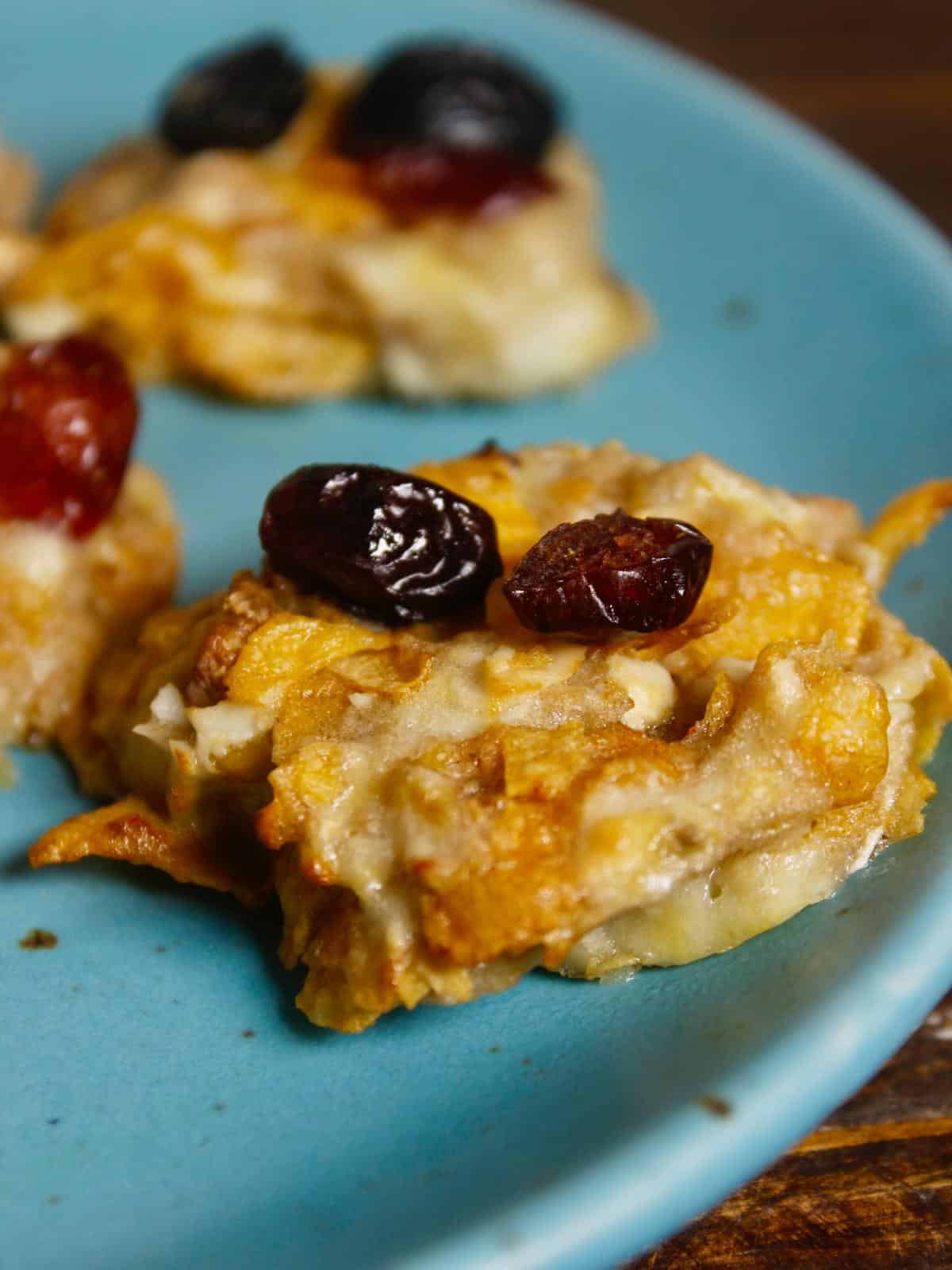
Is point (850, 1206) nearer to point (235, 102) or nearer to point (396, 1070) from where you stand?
point (396, 1070)

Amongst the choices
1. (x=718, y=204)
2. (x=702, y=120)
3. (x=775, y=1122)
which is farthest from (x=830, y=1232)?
(x=702, y=120)

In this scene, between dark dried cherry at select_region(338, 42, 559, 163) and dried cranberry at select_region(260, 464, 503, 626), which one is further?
dark dried cherry at select_region(338, 42, 559, 163)

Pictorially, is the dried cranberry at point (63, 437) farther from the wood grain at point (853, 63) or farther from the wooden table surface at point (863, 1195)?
the wood grain at point (853, 63)

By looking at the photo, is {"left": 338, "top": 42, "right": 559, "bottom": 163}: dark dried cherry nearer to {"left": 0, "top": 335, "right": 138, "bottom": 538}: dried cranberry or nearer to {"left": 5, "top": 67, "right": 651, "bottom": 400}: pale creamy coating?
{"left": 5, "top": 67, "right": 651, "bottom": 400}: pale creamy coating

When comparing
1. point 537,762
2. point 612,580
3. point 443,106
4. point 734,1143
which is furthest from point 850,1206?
point 443,106

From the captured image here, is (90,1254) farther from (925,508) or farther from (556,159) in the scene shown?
(556,159)

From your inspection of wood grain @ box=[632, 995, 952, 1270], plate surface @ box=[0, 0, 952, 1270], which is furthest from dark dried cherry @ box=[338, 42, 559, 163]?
wood grain @ box=[632, 995, 952, 1270]
